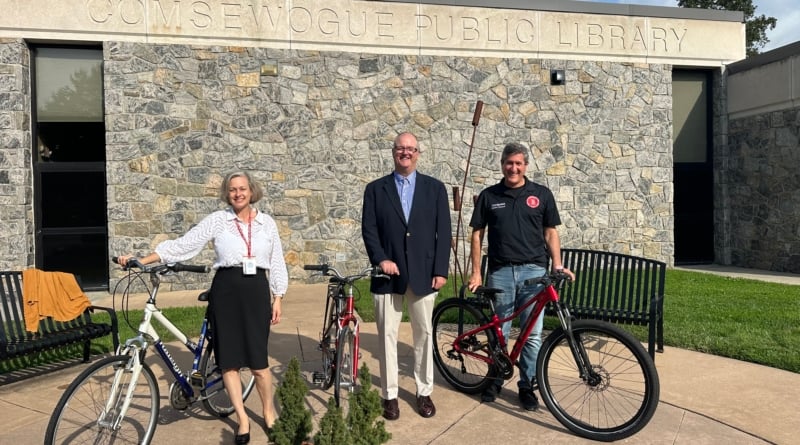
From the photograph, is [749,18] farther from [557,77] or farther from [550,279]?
[550,279]

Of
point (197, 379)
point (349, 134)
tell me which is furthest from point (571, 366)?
point (349, 134)

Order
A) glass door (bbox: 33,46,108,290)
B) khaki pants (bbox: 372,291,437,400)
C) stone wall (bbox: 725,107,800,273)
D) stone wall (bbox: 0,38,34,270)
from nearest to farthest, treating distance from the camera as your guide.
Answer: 1. khaki pants (bbox: 372,291,437,400)
2. stone wall (bbox: 0,38,34,270)
3. glass door (bbox: 33,46,108,290)
4. stone wall (bbox: 725,107,800,273)

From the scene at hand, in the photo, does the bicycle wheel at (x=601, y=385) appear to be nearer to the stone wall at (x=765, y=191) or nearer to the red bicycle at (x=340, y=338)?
the red bicycle at (x=340, y=338)

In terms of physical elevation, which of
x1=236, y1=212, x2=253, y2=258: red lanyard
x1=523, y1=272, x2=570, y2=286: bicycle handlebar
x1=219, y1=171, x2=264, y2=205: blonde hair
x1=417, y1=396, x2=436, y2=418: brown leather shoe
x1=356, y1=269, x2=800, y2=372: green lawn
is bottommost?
x1=417, y1=396, x2=436, y2=418: brown leather shoe

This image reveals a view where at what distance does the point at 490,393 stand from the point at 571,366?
2.11 feet

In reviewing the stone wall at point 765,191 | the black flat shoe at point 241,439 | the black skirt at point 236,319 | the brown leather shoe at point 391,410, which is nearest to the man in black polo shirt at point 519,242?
the brown leather shoe at point 391,410

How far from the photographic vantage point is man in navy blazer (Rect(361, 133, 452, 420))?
12.0ft

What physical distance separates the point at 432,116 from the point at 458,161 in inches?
36.7

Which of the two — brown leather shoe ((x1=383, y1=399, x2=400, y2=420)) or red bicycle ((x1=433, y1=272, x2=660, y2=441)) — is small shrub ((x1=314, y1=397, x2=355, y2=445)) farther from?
red bicycle ((x1=433, y1=272, x2=660, y2=441))

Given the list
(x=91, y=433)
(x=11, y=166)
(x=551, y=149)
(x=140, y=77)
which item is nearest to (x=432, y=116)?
(x=551, y=149)

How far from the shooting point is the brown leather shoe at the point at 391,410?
12.0 ft

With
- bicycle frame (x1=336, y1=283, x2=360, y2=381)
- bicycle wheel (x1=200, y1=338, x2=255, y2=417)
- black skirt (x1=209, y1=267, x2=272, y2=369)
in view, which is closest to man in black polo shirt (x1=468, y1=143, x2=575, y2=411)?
bicycle frame (x1=336, y1=283, x2=360, y2=381)

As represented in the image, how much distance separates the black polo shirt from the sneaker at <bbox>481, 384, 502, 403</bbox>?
90 centimetres

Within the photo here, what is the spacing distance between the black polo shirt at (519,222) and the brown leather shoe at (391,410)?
48.2 inches
